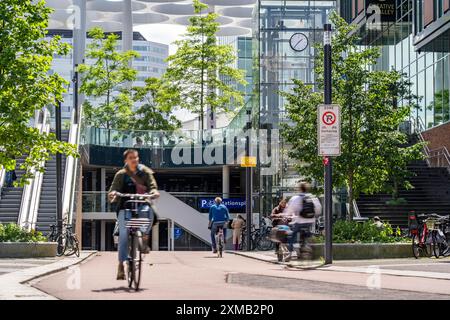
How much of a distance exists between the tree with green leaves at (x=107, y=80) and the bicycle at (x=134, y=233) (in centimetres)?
3959

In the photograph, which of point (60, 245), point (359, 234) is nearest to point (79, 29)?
point (60, 245)

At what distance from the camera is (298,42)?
42406 millimetres

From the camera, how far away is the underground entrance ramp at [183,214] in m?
45.7

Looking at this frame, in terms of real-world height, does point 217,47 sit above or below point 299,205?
above

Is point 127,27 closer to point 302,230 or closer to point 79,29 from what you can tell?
point 79,29

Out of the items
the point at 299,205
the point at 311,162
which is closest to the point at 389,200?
the point at 311,162

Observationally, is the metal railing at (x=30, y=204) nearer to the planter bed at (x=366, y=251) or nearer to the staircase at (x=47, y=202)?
the staircase at (x=47, y=202)

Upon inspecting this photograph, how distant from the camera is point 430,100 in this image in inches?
1646

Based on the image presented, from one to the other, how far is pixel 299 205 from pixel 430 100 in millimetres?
25839

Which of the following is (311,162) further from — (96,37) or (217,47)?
(96,37)

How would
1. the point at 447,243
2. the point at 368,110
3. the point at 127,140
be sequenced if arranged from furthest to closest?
1. the point at 127,140
2. the point at 368,110
3. the point at 447,243

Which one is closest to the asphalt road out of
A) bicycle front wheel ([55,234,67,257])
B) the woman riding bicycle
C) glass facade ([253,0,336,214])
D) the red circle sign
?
the woman riding bicycle

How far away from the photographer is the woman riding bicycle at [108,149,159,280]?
1124 cm

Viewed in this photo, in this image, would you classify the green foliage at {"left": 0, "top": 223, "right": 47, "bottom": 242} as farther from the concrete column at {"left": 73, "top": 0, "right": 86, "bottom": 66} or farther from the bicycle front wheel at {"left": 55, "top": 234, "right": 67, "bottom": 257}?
the concrete column at {"left": 73, "top": 0, "right": 86, "bottom": 66}
